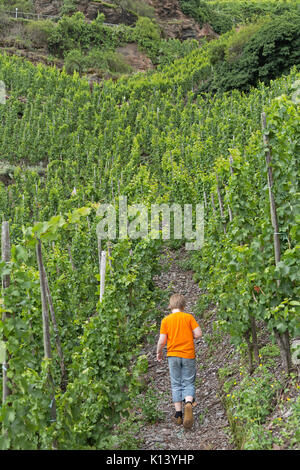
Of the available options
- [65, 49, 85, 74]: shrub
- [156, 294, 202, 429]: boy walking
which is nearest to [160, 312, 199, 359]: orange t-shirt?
[156, 294, 202, 429]: boy walking

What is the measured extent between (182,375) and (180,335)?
0.46m

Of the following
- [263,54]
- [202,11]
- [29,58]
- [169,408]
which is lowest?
[169,408]

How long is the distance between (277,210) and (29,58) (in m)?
38.2

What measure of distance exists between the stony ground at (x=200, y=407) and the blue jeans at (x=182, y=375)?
383 millimetres

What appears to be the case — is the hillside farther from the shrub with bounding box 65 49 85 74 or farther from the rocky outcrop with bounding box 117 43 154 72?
the shrub with bounding box 65 49 85 74

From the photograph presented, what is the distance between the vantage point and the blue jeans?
4910mm

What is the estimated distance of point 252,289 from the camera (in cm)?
493

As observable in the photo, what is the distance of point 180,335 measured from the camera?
4895 millimetres

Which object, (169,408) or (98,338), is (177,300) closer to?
(98,338)

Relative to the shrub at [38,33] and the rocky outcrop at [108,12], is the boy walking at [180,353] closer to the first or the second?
the shrub at [38,33]

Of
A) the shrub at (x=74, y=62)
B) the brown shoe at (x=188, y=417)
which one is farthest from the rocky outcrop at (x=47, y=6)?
the brown shoe at (x=188, y=417)

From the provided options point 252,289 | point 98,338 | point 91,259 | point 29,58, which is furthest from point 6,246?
point 29,58

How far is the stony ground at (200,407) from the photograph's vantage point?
461cm

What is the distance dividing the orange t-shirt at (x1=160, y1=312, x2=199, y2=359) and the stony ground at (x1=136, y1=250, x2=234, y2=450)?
777 millimetres
